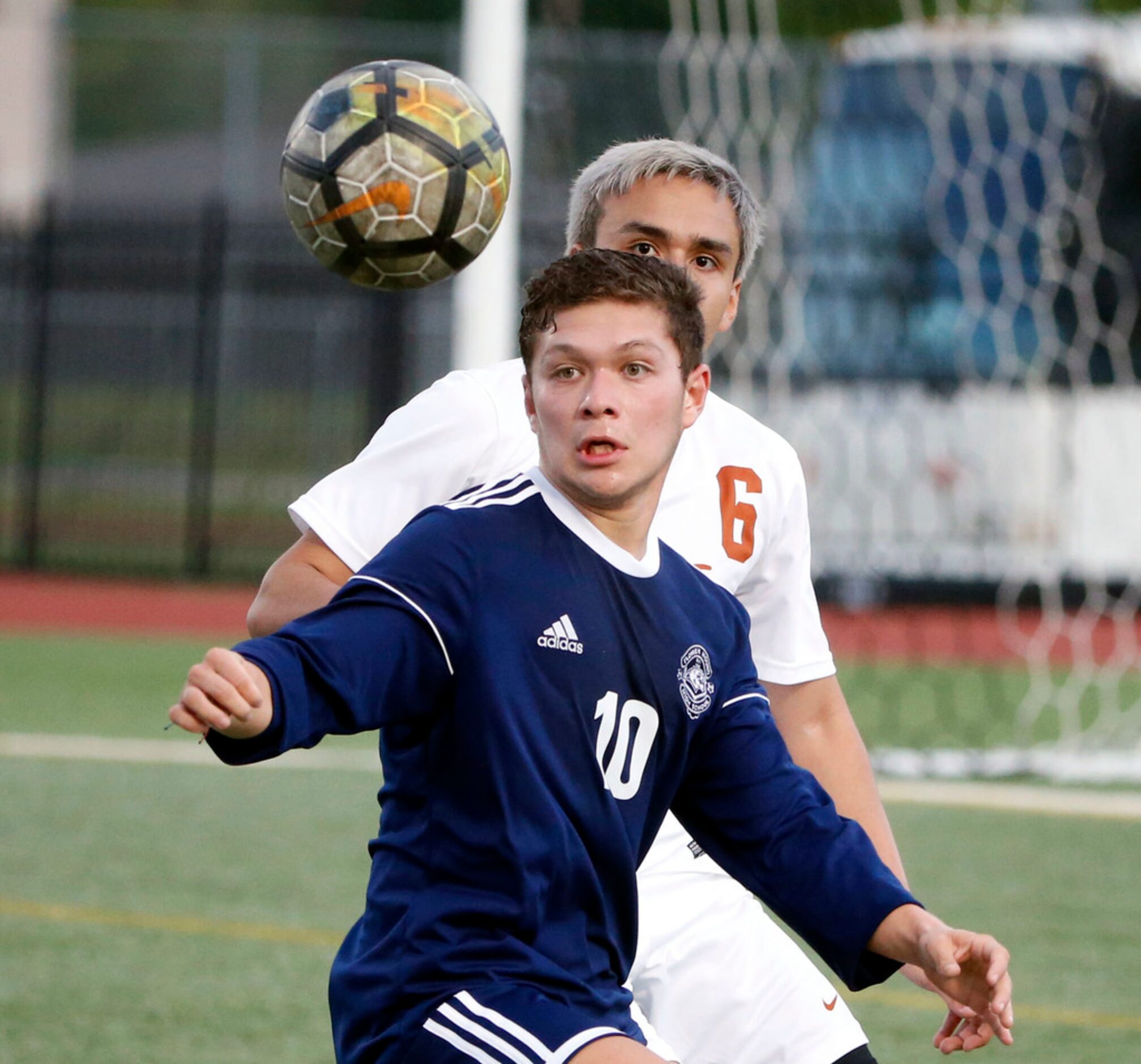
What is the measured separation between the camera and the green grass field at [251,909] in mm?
4727

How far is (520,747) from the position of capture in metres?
2.47

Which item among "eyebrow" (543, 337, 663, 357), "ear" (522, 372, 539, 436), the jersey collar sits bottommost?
the jersey collar

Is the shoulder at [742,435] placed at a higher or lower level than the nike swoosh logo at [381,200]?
lower

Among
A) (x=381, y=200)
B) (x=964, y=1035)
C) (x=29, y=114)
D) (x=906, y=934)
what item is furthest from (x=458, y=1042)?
(x=29, y=114)

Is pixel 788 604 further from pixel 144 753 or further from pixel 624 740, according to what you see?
pixel 144 753

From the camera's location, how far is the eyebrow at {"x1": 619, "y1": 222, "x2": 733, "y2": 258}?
3191 millimetres

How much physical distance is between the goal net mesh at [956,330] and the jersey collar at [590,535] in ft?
29.4

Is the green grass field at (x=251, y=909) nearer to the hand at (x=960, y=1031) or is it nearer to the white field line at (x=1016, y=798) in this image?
the white field line at (x=1016, y=798)

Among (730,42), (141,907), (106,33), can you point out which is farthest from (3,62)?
(141,907)

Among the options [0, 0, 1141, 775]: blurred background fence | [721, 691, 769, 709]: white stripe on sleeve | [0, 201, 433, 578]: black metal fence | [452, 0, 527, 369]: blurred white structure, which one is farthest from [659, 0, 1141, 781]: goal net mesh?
[721, 691, 769, 709]: white stripe on sleeve

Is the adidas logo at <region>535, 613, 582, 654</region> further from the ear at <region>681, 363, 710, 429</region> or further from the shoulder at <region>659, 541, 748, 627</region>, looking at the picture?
the ear at <region>681, 363, 710, 429</region>

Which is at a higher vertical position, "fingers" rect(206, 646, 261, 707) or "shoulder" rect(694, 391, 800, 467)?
"shoulder" rect(694, 391, 800, 467)

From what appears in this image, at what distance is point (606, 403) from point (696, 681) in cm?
40

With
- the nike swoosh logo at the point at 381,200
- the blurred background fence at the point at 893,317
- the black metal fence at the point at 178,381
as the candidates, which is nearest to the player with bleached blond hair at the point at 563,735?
the nike swoosh logo at the point at 381,200
